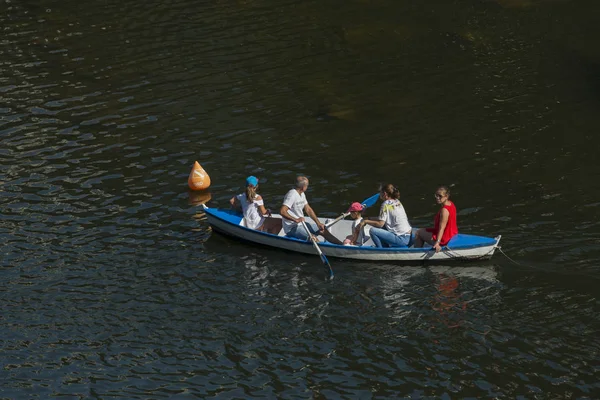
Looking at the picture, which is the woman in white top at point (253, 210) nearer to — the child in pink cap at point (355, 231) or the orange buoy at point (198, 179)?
the child in pink cap at point (355, 231)

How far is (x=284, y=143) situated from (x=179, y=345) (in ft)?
38.8

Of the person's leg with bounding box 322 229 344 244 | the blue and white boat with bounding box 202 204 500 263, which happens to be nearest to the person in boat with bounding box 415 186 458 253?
the blue and white boat with bounding box 202 204 500 263

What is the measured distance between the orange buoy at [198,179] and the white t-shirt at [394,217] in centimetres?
617

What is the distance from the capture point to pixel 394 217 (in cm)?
2319

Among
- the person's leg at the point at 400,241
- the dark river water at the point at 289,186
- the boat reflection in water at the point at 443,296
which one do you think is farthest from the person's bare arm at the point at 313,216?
the boat reflection in water at the point at 443,296

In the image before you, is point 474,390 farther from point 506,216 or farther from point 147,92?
point 147,92

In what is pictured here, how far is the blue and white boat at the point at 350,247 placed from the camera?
A: 22.5 m

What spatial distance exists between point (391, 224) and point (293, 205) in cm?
261

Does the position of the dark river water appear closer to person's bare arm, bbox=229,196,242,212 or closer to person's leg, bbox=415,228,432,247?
person's leg, bbox=415,228,432,247

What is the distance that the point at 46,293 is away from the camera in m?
22.0

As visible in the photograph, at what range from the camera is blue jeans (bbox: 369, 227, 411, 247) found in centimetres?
2317

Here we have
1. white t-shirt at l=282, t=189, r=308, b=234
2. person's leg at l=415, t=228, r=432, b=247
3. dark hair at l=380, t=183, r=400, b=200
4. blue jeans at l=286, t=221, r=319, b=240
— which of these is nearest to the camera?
person's leg at l=415, t=228, r=432, b=247

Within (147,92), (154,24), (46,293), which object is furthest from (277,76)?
(46,293)

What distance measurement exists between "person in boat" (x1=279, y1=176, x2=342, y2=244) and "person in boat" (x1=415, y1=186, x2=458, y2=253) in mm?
2485
